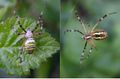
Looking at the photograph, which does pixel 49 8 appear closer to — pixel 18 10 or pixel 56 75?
pixel 18 10

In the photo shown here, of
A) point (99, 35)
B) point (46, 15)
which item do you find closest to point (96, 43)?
point (99, 35)

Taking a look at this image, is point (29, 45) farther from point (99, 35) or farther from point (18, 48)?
point (99, 35)

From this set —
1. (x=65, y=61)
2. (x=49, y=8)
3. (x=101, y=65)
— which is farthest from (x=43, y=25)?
(x=101, y=65)

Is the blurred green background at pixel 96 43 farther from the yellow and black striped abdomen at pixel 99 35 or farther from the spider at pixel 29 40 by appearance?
the spider at pixel 29 40

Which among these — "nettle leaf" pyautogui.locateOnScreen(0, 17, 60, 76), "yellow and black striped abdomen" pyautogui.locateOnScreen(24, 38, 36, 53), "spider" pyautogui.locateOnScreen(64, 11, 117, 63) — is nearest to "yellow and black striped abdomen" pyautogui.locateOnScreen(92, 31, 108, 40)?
"spider" pyautogui.locateOnScreen(64, 11, 117, 63)

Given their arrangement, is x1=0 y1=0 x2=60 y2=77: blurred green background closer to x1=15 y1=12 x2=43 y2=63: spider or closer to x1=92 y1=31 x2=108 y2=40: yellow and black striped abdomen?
x1=15 y1=12 x2=43 y2=63: spider
